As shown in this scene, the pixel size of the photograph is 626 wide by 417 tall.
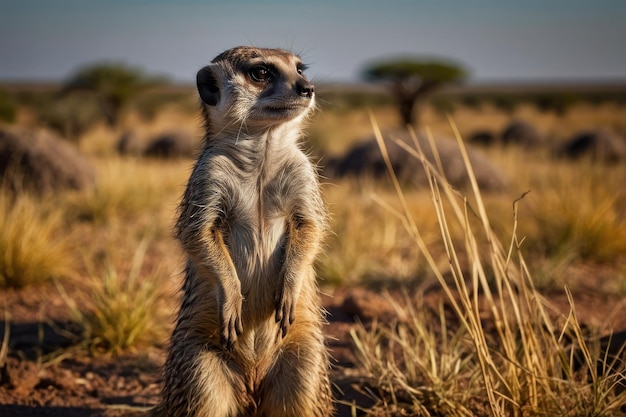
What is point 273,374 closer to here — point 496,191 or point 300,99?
point 300,99

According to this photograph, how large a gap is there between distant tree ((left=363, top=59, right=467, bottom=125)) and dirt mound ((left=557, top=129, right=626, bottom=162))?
14.5 m

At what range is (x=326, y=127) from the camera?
72.2 feet

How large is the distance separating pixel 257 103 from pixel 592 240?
5594mm

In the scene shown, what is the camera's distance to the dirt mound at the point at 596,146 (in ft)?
56.3

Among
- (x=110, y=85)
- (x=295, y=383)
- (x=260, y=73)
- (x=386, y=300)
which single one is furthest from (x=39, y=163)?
(x=110, y=85)

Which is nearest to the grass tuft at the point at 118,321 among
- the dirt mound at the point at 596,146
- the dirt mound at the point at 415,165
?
the dirt mound at the point at 415,165

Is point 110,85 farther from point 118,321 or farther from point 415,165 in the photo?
point 118,321

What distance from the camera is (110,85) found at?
31.7 metres

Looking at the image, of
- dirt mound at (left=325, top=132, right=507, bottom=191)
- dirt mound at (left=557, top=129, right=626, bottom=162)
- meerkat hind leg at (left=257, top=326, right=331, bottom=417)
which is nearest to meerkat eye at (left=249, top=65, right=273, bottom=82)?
meerkat hind leg at (left=257, top=326, right=331, bottom=417)

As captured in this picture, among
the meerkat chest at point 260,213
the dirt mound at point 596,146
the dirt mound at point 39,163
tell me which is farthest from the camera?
the dirt mound at point 596,146

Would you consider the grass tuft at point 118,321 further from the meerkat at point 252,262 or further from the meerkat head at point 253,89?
the meerkat head at point 253,89

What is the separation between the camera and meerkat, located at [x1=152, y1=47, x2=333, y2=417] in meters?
3.01

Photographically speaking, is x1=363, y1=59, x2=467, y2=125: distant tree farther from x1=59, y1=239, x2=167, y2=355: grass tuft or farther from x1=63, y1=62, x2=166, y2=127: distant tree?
x1=59, y1=239, x2=167, y2=355: grass tuft

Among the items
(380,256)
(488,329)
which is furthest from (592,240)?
(488,329)
